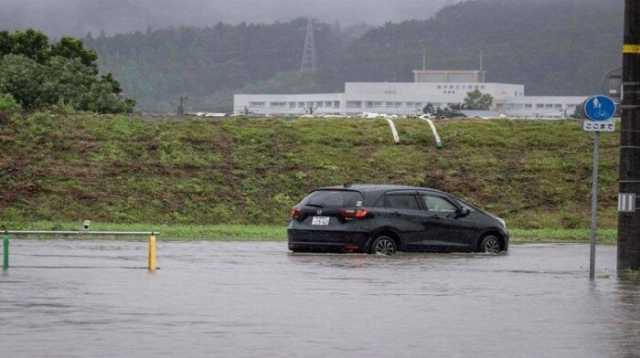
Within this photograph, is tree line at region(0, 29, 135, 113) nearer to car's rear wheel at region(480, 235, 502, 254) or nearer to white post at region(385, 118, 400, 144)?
white post at region(385, 118, 400, 144)

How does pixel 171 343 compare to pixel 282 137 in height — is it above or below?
below

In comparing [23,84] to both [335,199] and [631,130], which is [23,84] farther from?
[631,130]

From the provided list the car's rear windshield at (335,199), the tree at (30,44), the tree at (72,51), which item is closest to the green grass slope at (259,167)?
the car's rear windshield at (335,199)

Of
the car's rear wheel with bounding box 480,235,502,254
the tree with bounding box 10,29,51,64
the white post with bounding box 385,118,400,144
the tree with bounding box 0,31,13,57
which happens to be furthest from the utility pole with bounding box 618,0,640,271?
the tree with bounding box 0,31,13,57

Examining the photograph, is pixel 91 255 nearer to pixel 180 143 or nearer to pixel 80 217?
pixel 80 217

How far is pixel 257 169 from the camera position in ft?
167

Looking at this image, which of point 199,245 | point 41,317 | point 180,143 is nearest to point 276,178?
point 180,143

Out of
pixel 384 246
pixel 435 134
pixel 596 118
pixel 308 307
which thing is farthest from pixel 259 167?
pixel 308 307

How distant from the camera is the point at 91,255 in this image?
30.2m

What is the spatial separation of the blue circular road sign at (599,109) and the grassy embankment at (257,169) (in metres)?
15.8

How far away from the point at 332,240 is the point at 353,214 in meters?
0.65

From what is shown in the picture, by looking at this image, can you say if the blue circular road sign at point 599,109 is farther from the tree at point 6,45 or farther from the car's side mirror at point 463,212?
the tree at point 6,45

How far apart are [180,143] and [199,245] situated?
1813 centimetres

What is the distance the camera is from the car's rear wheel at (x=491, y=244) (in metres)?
33.8
